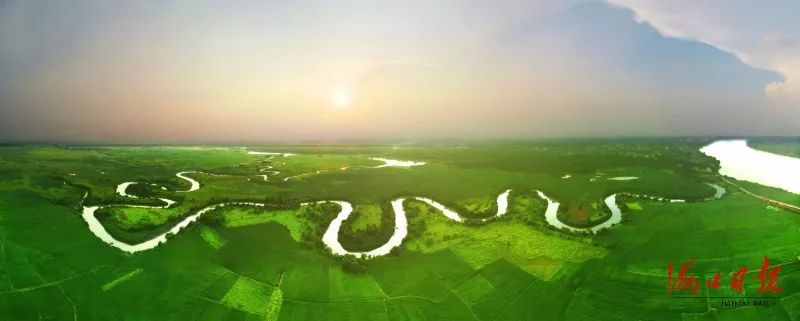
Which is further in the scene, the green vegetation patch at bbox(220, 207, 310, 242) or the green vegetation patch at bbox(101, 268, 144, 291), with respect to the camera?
the green vegetation patch at bbox(220, 207, 310, 242)

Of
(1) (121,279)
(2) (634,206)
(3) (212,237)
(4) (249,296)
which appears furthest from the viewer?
(2) (634,206)

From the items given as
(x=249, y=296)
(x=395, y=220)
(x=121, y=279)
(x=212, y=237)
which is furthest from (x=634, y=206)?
(x=121, y=279)

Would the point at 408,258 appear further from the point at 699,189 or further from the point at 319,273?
the point at 699,189

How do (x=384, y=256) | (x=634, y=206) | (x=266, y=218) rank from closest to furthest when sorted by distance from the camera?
(x=384, y=256) < (x=266, y=218) < (x=634, y=206)

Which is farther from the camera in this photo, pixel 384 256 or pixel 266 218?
pixel 266 218

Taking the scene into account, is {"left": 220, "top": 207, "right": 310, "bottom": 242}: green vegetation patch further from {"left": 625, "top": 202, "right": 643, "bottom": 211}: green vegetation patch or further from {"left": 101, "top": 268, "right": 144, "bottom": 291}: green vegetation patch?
{"left": 625, "top": 202, "right": 643, "bottom": 211}: green vegetation patch

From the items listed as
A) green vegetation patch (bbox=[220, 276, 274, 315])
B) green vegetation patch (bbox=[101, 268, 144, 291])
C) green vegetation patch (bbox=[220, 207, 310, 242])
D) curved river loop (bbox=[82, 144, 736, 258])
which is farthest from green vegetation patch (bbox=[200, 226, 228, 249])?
green vegetation patch (bbox=[220, 276, 274, 315])

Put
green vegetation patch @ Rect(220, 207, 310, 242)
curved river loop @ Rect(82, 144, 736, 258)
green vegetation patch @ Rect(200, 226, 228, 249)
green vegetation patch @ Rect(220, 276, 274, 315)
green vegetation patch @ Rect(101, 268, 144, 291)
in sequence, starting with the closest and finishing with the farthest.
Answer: green vegetation patch @ Rect(220, 276, 274, 315) → green vegetation patch @ Rect(101, 268, 144, 291) → green vegetation patch @ Rect(200, 226, 228, 249) → curved river loop @ Rect(82, 144, 736, 258) → green vegetation patch @ Rect(220, 207, 310, 242)

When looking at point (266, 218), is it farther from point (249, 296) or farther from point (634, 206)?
point (634, 206)

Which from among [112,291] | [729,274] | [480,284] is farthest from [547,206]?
[112,291]

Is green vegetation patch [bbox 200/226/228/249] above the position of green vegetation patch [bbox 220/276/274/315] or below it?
above

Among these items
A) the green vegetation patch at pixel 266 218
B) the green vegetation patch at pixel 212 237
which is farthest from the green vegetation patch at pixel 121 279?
the green vegetation patch at pixel 266 218
